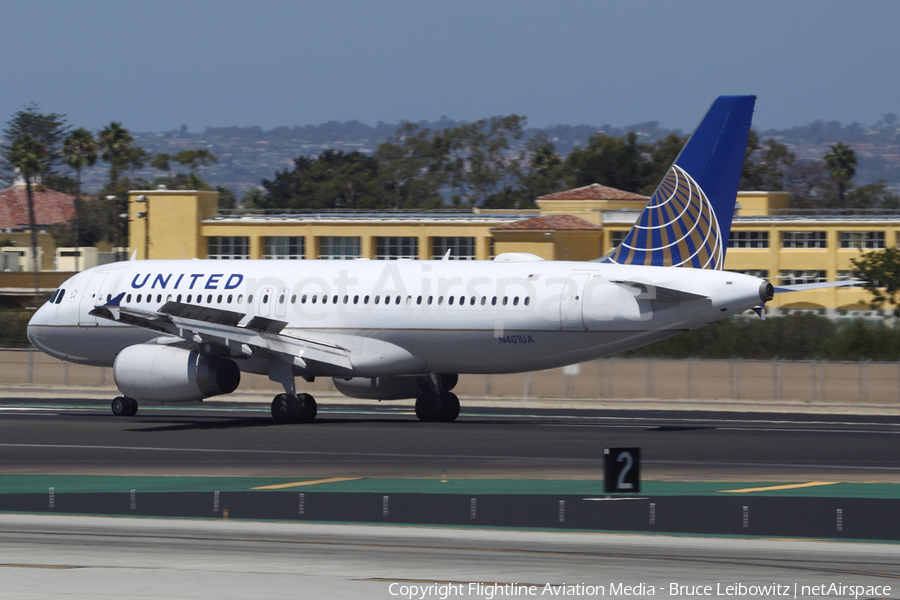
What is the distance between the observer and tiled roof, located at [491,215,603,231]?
75750 mm

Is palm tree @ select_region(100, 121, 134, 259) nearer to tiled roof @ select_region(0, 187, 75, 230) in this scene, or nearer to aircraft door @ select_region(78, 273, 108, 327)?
tiled roof @ select_region(0, 187, 75, 230)

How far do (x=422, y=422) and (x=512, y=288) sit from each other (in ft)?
17.4

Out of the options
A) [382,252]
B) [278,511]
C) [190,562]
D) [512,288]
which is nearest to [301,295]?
[512,288]

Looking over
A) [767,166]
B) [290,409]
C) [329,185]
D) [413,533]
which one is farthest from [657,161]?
[413,533]

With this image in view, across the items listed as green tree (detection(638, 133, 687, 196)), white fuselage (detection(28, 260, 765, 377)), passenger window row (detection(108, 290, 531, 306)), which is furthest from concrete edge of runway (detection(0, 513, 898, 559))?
green tree (detection(638, 133, 687, 196))

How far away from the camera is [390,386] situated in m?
37.8

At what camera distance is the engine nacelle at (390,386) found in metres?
37.7

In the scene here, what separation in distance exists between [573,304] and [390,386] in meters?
6.55

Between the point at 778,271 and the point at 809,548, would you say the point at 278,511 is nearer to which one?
the point at 809,548

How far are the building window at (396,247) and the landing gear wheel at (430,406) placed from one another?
175 ft

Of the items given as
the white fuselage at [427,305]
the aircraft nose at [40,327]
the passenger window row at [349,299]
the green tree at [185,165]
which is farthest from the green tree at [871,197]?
the aircraft nose at [40,327]

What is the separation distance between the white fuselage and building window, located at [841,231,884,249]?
59194 millimetres

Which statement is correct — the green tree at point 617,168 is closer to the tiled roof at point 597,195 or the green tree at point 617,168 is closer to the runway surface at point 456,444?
the tiled roof at point 597,195

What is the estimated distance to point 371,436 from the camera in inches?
1305
